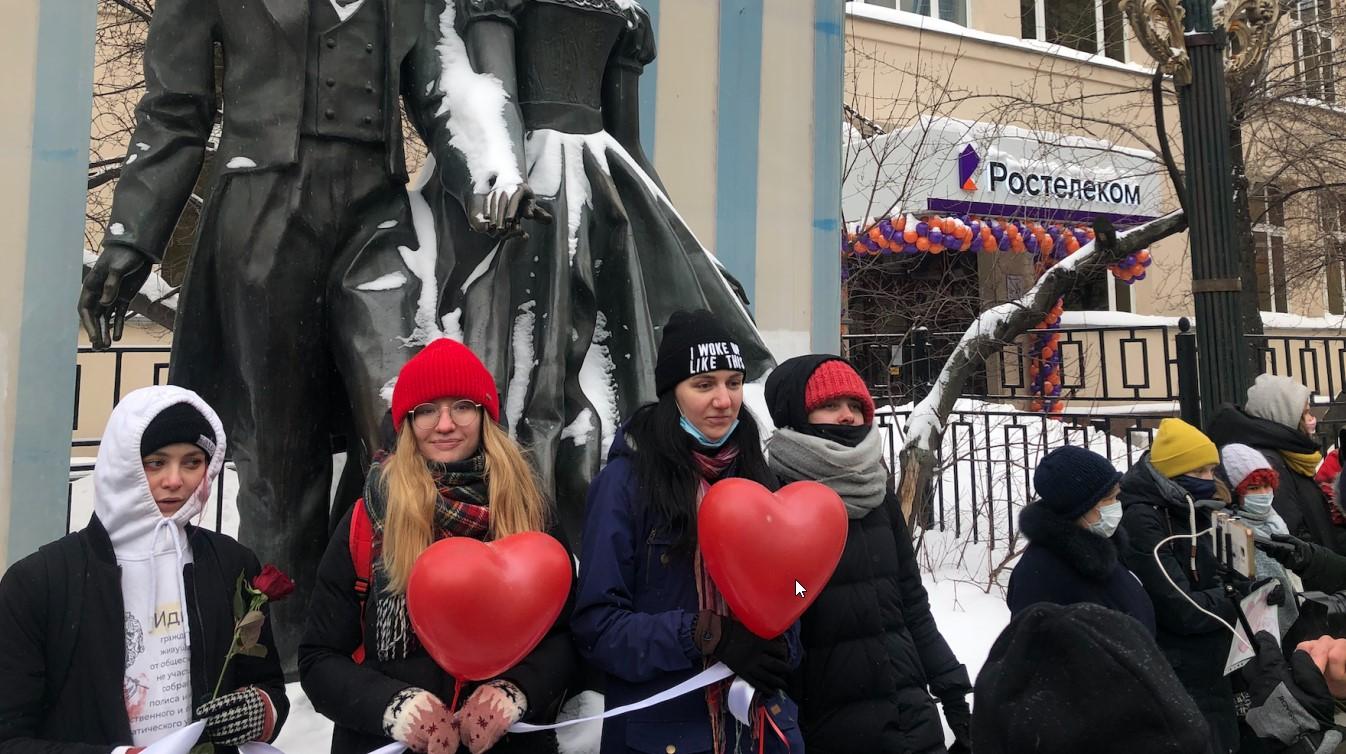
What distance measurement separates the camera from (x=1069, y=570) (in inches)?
118

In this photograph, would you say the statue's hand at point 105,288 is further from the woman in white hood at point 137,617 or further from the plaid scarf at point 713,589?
the plaid scarf at point 713,589

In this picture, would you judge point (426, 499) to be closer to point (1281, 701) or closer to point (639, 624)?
point (639, 624)

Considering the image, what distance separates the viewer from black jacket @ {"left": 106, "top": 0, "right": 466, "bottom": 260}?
2.93 metres

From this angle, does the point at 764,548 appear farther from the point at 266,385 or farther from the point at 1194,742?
the point at 266,385

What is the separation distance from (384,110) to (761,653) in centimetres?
197

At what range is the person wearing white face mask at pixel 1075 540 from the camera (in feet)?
9.71

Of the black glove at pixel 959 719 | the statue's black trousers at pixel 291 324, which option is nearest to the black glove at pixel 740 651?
the black glove at pixel 959 719

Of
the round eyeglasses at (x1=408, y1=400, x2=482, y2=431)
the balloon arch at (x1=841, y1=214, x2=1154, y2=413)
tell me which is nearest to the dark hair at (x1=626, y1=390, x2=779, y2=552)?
the round eyeglasses at (x1=408, y1=400, x2=482, y2=431)

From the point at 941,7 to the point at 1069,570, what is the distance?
13.9 m

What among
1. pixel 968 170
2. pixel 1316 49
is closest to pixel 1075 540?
pixel 1316 49

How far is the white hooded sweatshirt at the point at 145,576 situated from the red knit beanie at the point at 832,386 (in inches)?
53.3

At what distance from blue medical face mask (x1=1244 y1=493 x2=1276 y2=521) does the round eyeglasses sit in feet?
9.15

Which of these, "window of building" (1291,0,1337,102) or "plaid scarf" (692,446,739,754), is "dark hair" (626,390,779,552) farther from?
"window of building" (1291,0,1337,102)

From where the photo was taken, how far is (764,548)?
1.93 m
